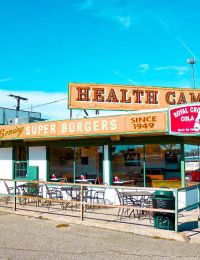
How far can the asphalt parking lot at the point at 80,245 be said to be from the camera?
8.11 metres

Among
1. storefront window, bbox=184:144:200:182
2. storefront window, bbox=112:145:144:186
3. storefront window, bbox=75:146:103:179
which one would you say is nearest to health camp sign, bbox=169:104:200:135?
storefront window, bbox=184:144:200:182

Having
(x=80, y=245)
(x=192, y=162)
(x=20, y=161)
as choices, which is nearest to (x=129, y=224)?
(x=80, y=245)

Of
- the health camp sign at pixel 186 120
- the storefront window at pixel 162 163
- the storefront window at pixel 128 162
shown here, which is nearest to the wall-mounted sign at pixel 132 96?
the storefront window at pixel 128 162

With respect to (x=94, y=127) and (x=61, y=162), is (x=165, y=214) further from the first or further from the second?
(x=61, y=162)

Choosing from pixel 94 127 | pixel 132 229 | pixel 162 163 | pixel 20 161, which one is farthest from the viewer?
pixel 20 161

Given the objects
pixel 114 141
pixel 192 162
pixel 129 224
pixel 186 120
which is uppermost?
pixel 186 120

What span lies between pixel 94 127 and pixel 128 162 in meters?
1.91

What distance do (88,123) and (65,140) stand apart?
80.7 inches

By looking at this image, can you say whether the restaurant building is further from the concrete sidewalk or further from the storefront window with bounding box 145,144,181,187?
the concrete sidewalk

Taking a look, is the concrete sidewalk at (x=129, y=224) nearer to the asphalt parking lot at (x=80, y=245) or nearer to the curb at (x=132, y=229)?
the curb at (x=132, y=229)

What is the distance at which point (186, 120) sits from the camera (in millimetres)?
13023

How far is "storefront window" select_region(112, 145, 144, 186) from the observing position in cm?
1478

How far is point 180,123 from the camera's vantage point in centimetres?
1294

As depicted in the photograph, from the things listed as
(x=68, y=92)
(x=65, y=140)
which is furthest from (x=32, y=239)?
(x=68, y=92)
